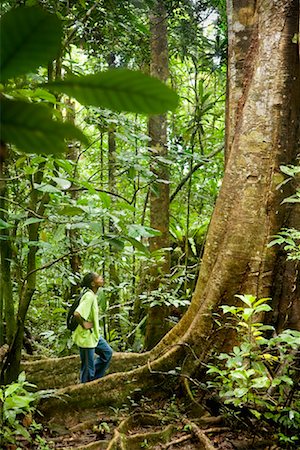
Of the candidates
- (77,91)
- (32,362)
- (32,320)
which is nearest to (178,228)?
(32,320)

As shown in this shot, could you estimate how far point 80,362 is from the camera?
5051 millimetres

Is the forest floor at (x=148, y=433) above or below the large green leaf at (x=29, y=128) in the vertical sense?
below

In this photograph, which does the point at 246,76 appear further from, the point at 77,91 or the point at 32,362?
the point at 77,91

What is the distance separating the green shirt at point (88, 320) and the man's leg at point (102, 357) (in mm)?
200

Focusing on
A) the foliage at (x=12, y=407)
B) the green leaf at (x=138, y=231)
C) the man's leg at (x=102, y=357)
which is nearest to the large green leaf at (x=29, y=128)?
the foliage at (x=12, y=407)

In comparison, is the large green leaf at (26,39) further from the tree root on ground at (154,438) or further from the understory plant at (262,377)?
the tree root on ground at (154,438)

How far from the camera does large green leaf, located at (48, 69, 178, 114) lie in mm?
400

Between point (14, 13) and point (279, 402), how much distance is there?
315cm

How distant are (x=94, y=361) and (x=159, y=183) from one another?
7.49 ft

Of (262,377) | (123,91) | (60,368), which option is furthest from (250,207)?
(123,91)

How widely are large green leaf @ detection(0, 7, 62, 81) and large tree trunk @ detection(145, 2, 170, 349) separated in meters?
5.37

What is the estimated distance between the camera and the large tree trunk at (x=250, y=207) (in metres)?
3.83

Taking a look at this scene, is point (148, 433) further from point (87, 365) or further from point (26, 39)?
point (26, 39)

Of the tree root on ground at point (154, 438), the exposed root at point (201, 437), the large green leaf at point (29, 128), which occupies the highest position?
the large green leaf at point (29, 128)
